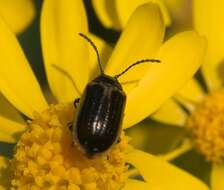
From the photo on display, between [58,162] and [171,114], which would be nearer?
[58,162]

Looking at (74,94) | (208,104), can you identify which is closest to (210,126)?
(208,104)

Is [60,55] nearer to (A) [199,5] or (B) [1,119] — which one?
(B) [1,119]

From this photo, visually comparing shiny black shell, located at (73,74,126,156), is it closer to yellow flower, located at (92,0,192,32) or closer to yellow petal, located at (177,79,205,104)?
yellow flower, located at (92,0,192,32)

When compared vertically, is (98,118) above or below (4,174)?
above

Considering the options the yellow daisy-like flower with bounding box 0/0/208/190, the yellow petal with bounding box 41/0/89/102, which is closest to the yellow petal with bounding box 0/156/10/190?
the yellow daisy-like flower with bounding box 0/0/208/190

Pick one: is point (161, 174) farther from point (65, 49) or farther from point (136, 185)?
point (65, 49)

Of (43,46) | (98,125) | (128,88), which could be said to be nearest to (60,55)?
(43,46)

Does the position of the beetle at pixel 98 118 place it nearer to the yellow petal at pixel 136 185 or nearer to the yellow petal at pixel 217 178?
the yellow petal at pixel 136 185
